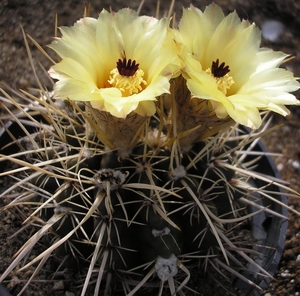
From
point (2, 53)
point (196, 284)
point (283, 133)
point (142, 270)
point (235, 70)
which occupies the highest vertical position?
point (235, 70)

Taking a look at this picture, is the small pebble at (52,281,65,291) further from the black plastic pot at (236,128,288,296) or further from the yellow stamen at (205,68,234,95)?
the yellow stamen at (205,68,234,95)

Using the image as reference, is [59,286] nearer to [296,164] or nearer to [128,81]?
[128,81]

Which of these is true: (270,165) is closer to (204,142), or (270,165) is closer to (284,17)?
(204,142)

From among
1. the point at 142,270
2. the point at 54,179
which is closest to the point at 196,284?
the point at 142,270

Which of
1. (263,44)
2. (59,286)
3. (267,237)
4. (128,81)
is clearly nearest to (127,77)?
(128,81)

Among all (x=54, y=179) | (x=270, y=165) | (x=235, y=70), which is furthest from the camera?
(x=270, y=165)

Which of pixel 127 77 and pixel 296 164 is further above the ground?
pixel 127 77

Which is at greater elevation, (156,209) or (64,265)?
(156,209)

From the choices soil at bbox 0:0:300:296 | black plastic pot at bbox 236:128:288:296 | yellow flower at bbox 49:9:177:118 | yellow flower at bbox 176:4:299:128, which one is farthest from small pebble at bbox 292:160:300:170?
yellow flower at bbox 49:9:177:118
